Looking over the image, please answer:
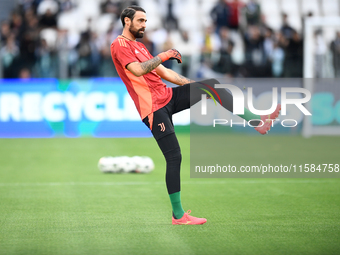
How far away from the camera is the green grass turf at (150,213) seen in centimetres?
470

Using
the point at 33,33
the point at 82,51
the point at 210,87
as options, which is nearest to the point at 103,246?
the point at 210,87

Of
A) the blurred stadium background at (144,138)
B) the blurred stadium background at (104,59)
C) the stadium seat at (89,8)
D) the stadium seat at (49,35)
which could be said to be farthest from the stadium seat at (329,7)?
the stadium seat at (49,35)

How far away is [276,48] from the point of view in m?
16.4

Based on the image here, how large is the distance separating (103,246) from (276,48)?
12.7 m

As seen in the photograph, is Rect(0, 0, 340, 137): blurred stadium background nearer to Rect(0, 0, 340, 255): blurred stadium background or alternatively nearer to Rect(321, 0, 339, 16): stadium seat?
Rect(0, 0, 340, 255): blurred stadium background

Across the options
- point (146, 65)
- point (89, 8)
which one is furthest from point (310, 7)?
point (146, 65)

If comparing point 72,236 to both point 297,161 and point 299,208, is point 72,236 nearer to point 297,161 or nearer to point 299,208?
point 299,208

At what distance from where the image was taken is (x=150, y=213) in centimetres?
614

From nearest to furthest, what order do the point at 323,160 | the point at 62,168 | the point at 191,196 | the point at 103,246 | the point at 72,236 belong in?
the point at 103,246 < the point at 72,236 < the point at 191,196 < the point at 62,168 < the point at 323,160

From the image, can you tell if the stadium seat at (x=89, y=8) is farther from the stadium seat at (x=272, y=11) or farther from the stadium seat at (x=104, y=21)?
the stadium seat at (x=272, y=11)

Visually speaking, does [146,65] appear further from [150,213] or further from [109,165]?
[109,165]

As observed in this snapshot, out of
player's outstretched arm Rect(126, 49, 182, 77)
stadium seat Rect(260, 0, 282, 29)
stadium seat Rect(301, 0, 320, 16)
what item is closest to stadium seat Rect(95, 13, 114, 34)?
stadium seat Rect(260, 0, 282, 29)

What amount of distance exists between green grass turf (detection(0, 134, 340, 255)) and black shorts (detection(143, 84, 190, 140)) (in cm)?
95

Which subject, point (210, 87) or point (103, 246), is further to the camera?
point (210, 87)
